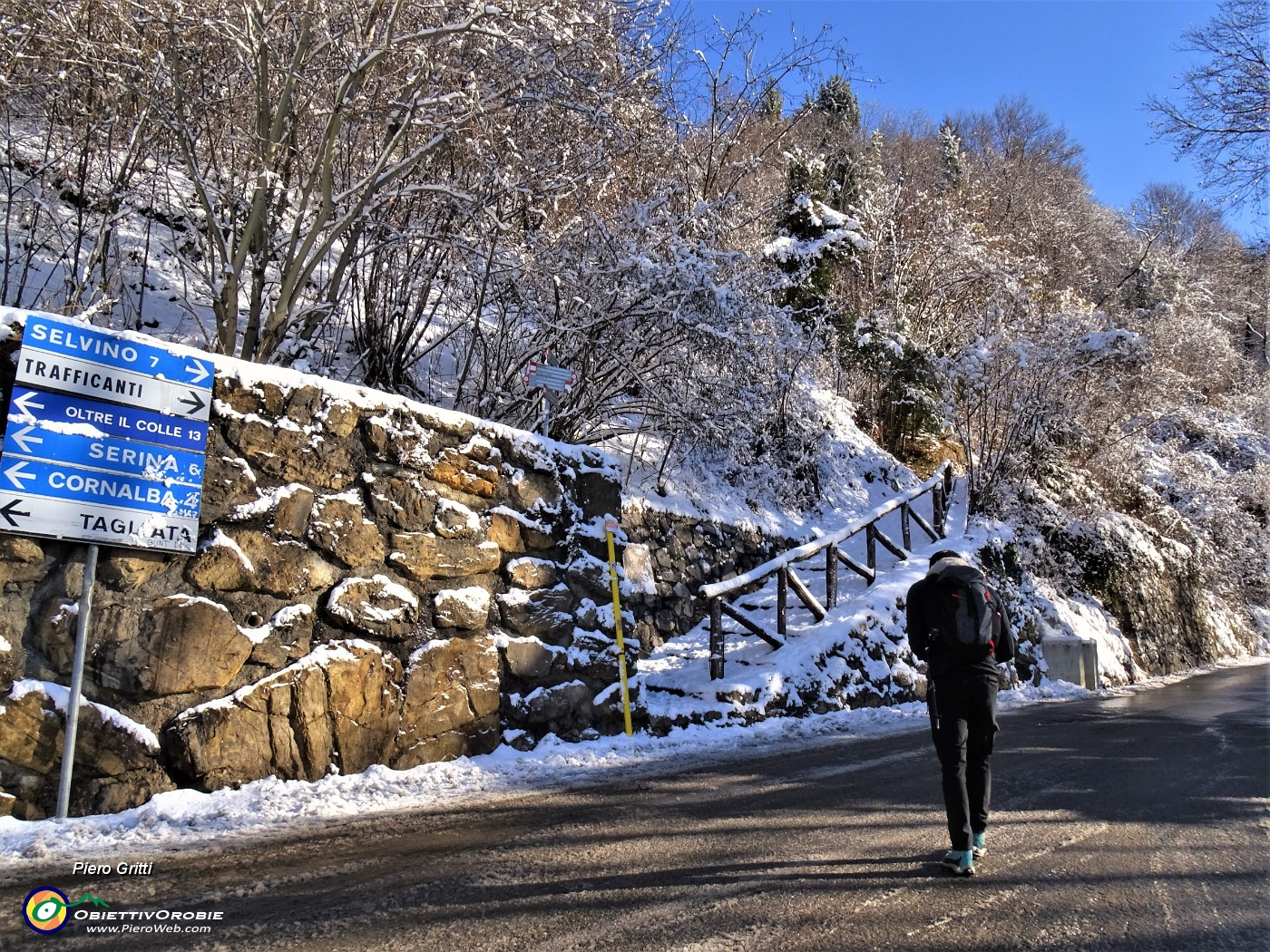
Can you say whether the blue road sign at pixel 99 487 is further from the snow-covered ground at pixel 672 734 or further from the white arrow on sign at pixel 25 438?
the snow-covered ground at pixel 672 734

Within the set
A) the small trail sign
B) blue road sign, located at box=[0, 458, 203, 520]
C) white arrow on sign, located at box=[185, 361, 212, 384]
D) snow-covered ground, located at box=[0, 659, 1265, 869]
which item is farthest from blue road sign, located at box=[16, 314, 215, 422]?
the small trail sign

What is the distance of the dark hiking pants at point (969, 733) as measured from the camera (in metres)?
3.86

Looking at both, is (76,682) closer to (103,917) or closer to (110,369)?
(103,917)

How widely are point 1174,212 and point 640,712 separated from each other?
127ft

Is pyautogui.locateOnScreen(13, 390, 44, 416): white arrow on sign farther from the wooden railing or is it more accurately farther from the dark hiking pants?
the wooden railing

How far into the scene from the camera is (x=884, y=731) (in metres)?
7.67

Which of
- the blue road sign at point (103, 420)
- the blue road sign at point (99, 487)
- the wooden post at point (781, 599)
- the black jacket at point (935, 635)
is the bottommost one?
the black jacket at point (935, 635)

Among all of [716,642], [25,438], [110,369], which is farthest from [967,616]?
[25,438]

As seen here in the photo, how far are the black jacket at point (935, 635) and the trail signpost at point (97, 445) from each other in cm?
405

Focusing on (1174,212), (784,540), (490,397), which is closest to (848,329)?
(784,540)

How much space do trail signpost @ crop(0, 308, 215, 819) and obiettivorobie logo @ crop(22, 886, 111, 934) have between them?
1.00 m

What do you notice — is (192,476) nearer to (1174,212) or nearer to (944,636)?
(944,636)

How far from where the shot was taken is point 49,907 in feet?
10.3

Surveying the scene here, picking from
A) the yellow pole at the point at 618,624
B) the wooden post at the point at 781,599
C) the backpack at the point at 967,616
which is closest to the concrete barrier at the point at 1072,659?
the wooden post at the point at 781,599
